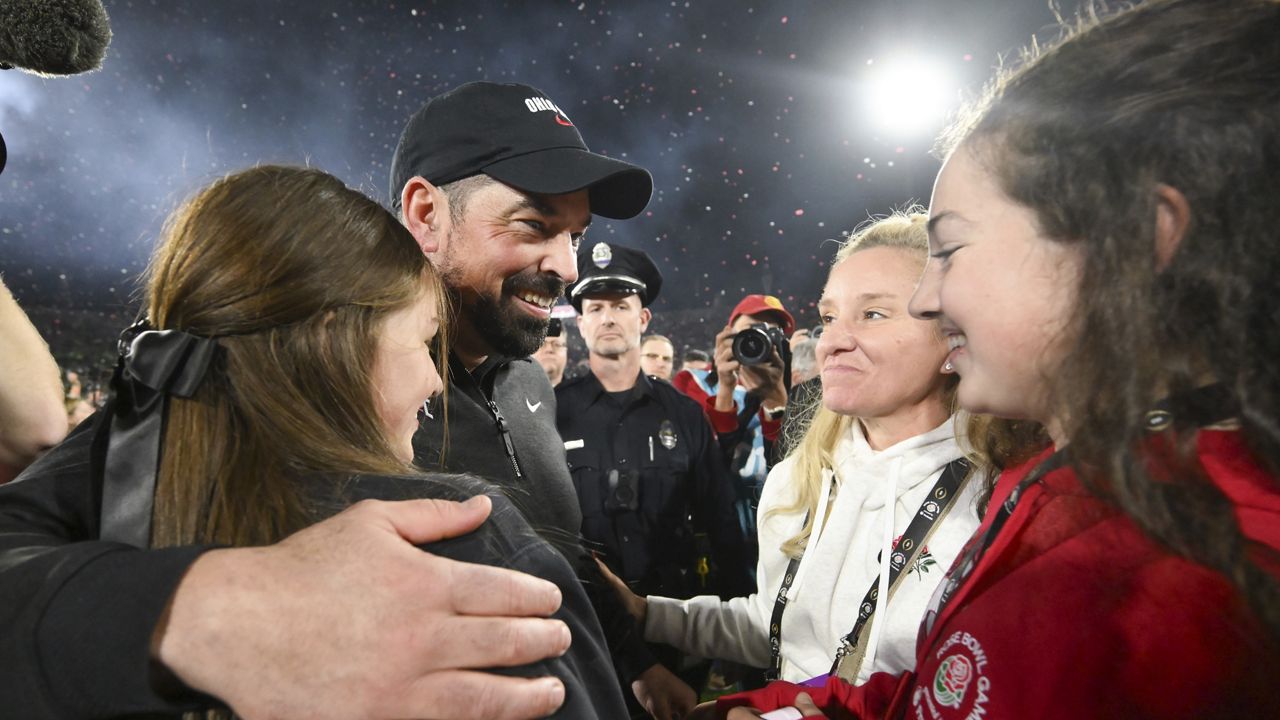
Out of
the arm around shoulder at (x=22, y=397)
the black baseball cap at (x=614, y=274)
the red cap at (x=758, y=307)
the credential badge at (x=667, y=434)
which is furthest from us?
the red cap at (x=758, y=307)

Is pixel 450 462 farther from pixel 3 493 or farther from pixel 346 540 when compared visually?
pixel 346 540

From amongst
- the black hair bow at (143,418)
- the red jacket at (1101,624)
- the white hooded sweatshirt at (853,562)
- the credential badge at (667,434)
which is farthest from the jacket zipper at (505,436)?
the credential badge at (667,434)

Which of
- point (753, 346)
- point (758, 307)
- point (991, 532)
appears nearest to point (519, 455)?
point (991, 532)

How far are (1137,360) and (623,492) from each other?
8.95 ft

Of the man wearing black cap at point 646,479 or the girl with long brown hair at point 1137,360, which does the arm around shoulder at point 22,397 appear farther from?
the man wearing black cap at point 646,479

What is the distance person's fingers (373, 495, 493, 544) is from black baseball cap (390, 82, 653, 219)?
113 cm

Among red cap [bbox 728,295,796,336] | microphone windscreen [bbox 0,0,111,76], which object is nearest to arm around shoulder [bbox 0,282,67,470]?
microphone windscreen [bbox 0,0,111,76]

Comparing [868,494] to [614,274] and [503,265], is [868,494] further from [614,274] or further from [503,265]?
[614,274]

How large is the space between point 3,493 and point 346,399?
0.50 metres

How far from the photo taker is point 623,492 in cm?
322

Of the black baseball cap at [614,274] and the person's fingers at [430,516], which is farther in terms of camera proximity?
the black baseball cap at [614,274]

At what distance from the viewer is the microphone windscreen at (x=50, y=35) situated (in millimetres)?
1197

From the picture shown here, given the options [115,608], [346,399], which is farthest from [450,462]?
[115,608]

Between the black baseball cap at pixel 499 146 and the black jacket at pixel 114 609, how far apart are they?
3.62 feet
